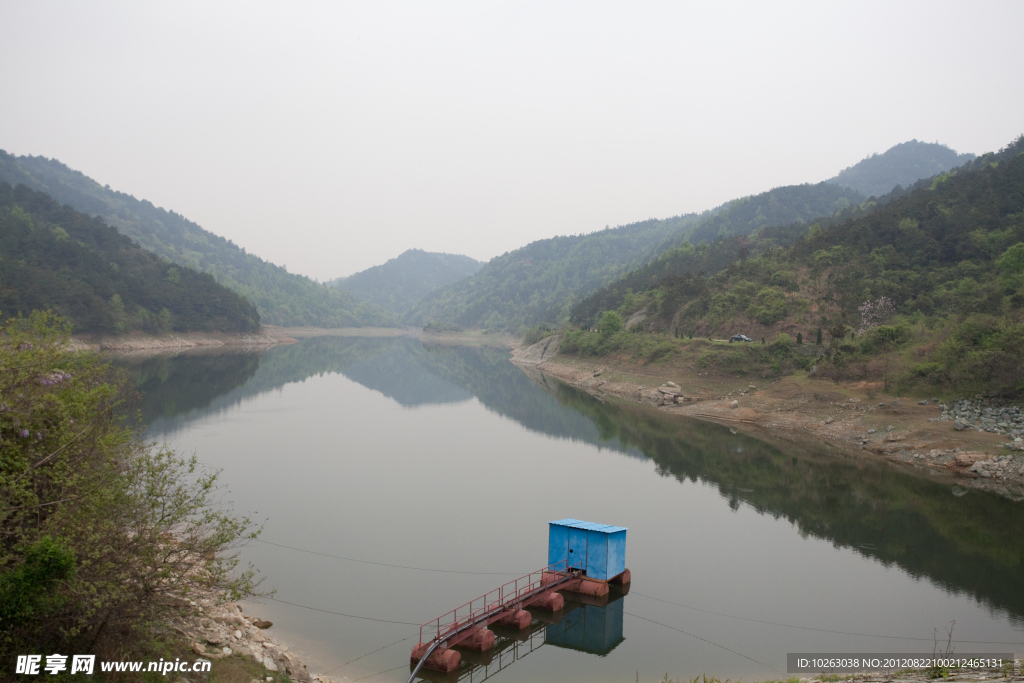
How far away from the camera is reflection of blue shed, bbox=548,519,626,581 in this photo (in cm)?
1606

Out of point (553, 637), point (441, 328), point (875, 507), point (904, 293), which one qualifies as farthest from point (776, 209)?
point (553, 637)

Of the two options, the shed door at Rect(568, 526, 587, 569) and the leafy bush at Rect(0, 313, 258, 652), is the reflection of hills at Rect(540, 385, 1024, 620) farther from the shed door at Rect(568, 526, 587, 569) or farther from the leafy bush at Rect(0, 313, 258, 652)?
the leafy bush at Rect(0, 313, 258, 652)

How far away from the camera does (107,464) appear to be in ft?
32.2

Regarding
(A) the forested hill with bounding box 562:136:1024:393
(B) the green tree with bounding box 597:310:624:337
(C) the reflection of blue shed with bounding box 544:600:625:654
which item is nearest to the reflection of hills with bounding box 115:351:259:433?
(C) the reflection of blue shed with bounding box 544:600:625:654

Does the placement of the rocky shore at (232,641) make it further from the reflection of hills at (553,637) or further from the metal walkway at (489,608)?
the reflection of hills at (553,637)

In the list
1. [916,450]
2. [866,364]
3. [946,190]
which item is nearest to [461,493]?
[916,450]

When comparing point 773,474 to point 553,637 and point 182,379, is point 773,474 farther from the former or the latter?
point 182,379

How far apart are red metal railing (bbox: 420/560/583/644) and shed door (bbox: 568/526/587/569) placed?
105mm

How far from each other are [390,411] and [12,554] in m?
42.4

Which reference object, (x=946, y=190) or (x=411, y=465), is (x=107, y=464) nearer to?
(x=411, y=465)

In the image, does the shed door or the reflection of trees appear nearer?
the shed door

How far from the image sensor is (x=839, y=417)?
1515 inches

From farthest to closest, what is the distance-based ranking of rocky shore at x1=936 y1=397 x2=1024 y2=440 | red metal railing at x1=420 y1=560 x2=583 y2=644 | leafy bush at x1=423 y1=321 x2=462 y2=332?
leafy bush at x1=423 y1=321 x2=462 y2=332, rocky shore at x1=936 y1=397 x2=1024 y2=440, red metal railing at x1=420 y1=560 x2=583 y2=644

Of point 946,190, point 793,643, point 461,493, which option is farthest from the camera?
point 946,190
